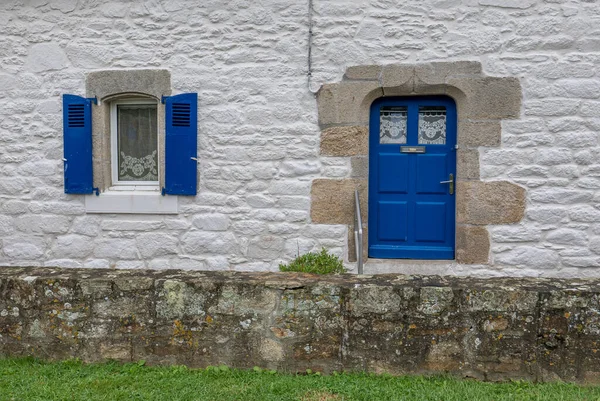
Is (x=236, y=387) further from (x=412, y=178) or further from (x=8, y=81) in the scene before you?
(x=8, y=81)

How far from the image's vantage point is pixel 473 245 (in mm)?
5031

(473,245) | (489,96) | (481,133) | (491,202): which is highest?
(489,96)

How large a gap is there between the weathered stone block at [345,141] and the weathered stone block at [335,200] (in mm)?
283

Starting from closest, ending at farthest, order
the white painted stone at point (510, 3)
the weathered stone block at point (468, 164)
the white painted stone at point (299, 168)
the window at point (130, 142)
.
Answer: the white painted stone at point (510, 3) < the weathered stone block at point (468, 164) < the white painted stone at point (299, 168) < the window at point (130, 142)

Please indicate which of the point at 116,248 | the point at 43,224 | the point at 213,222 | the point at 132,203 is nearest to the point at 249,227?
the point at 213,222

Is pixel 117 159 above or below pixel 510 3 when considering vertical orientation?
below

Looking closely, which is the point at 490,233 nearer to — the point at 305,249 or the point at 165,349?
the point at 305,249

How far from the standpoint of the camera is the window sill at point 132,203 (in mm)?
5395

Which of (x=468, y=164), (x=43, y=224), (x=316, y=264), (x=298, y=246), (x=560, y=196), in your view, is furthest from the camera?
(x=43, y=224)

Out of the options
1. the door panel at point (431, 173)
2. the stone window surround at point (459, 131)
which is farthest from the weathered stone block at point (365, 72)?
the door panel at point (431, 173)

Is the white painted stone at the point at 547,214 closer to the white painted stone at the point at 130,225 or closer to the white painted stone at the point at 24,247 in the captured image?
the white painted stone at the point at 130,225

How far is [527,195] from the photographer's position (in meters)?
4.94

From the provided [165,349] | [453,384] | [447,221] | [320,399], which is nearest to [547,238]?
[447,221]

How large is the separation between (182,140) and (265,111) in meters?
0.89
